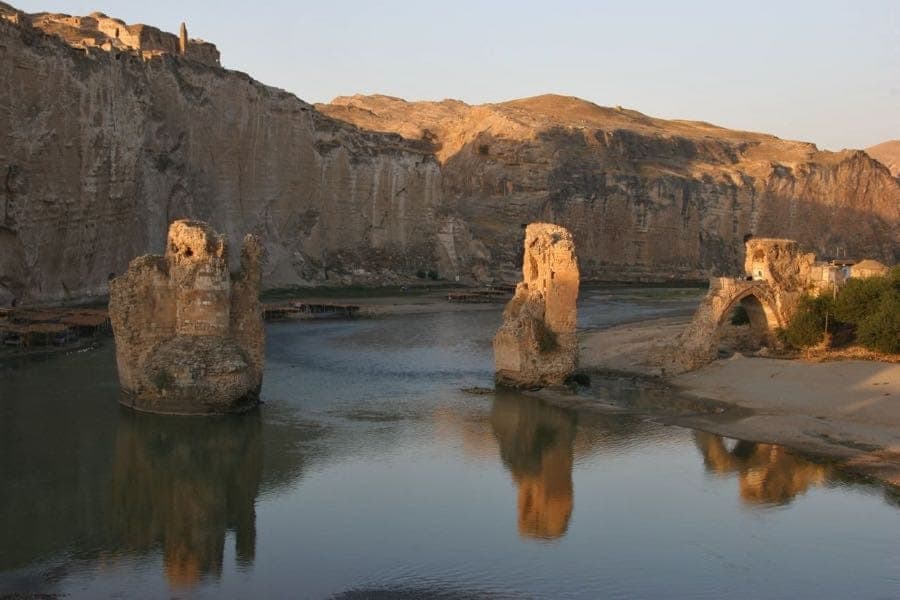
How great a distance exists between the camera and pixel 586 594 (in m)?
14.6

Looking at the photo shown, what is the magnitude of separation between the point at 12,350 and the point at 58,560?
1976 centimetres

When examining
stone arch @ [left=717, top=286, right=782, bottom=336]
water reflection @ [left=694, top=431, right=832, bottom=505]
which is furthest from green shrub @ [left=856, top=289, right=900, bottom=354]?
water reflection @ [left=694, top=431, right=832, bottom=505]

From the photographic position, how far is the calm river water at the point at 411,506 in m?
15.1

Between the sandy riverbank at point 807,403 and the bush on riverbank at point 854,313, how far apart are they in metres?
1.77

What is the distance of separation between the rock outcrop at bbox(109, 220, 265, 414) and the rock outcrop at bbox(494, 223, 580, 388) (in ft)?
27.1

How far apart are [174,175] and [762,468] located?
139 ft

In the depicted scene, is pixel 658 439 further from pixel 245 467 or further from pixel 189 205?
pixel 189 205

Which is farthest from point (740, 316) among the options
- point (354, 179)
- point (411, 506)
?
point (354, 179)

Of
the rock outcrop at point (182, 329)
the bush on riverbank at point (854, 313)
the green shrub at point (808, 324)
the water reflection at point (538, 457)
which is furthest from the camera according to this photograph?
the green shrub at point (808, 324)

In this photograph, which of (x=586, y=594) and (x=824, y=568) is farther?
(x=824, y=568)

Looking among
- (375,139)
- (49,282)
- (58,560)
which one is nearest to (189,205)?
(49,282)

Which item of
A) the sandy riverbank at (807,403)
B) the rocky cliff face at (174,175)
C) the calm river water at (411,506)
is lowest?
the calm river water at (411,506)

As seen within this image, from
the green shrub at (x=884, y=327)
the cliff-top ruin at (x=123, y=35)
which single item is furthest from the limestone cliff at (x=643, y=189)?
the green shrub at (x=884, y=327)

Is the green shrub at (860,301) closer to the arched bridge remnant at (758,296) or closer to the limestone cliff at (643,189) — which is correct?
the arched bridge remnant at (758,296)
